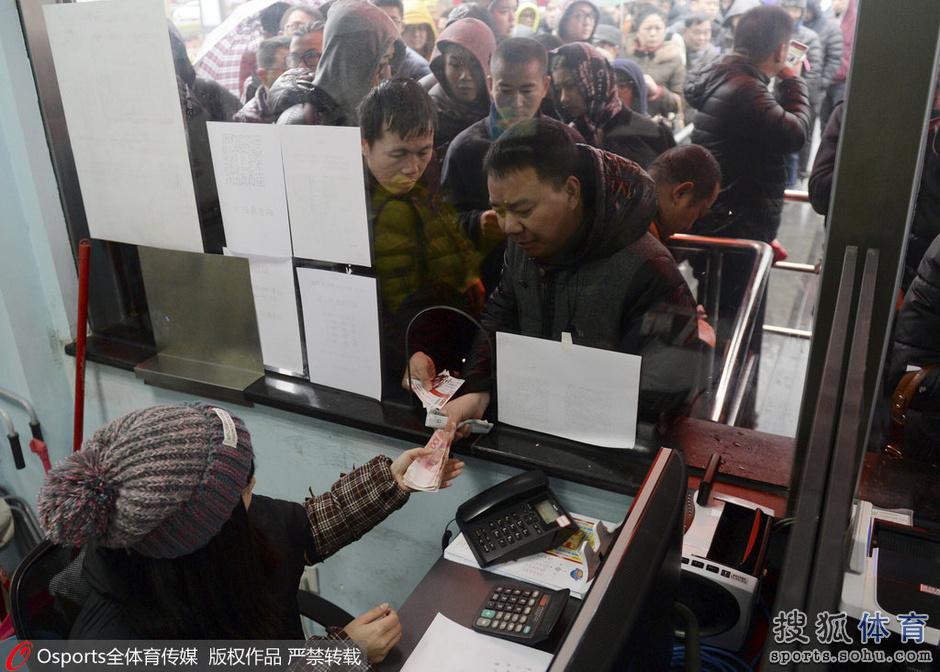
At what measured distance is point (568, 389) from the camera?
1494mm

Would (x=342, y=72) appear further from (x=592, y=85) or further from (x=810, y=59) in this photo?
(x=810, y=59)

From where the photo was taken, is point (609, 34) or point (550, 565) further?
point (550, 565)

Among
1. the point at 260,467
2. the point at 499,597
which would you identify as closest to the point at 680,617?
the point at 499,597

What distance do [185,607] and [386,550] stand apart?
858mm

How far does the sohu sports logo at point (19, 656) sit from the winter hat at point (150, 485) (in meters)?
0.47

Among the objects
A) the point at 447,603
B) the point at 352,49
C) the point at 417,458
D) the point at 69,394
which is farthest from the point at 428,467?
the point at 69,394

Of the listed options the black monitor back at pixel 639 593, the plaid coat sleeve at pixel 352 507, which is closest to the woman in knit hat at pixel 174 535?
the plaid coat sleeve at pixel 352 507

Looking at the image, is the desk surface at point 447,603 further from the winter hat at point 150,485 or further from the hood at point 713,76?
the hood at point 713,76

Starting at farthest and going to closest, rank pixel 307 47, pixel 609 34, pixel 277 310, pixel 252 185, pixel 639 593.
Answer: pixel 277 310 < pixel 252 185 < pixel 307 47 < pixel 609 34 < pixel 639 593

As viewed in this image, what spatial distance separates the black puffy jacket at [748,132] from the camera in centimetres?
114

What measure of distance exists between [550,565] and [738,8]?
105cm

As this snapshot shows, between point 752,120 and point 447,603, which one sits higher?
point 752,120

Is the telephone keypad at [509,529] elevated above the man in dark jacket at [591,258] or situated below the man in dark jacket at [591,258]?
below

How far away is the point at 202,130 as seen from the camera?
1.76 meters
